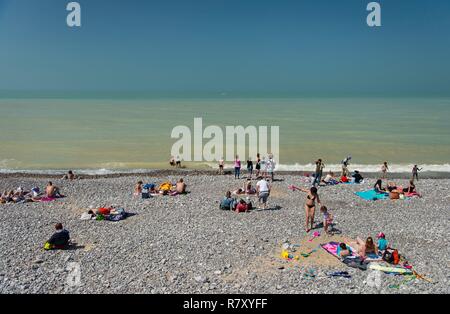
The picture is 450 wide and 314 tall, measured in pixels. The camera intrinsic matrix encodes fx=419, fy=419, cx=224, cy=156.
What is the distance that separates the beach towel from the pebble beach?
433mm

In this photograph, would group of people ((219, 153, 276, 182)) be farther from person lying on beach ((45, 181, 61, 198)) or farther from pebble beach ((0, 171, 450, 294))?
person lying on beach ((45, 181, 61, 198))

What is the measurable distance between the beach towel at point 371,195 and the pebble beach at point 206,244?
0.43 m

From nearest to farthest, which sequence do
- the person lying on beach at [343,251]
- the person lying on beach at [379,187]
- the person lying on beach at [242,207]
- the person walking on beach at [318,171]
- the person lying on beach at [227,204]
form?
the person lying on beach at [343,251] < the person lying on beach at [242,207] < the person lying on beach at [227,204] < the person lying on beach at [379,187] < the person walking on beach at [318,171]

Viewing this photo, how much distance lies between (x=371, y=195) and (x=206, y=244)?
9995 millimetres

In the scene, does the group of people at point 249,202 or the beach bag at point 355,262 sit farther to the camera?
the group of people at point 249,202

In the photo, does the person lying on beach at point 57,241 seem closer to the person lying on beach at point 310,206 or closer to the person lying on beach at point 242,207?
the person lying on beach at point 242,207

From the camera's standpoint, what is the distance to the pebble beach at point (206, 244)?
415 inches

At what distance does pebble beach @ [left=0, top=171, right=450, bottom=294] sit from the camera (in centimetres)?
1053

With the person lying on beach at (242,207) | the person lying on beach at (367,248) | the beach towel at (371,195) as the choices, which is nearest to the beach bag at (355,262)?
the person lying on beach at (367,248)

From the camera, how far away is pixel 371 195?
19.8 meters

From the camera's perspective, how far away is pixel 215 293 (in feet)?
33.2

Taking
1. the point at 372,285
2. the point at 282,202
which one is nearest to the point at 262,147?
the point at 282,202

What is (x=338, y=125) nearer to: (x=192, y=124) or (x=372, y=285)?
(x=192, y=124)
